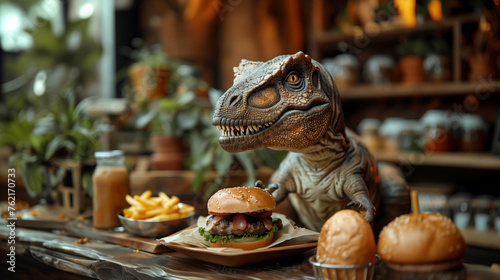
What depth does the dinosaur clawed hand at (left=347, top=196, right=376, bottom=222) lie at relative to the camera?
117 centimetres

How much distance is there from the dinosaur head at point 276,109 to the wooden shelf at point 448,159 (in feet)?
6.64

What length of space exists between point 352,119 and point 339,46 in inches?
24.5

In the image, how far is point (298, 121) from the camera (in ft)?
3.78

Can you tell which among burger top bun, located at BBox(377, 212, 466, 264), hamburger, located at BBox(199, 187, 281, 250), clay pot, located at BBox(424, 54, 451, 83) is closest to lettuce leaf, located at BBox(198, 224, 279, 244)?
hamburger, located at BBox(199, 187, 281, 250)

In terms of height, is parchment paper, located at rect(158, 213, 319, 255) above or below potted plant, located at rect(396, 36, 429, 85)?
below

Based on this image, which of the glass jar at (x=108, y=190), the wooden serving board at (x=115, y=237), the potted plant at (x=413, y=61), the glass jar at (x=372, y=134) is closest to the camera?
the wooden serving board at (x=115, y=237)

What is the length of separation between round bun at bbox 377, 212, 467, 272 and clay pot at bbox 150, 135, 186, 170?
2052 millimetres

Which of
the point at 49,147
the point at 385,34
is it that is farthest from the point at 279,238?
the point at 385,34

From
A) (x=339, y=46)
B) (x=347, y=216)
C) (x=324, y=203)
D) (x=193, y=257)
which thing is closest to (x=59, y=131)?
(x=193, y=257)

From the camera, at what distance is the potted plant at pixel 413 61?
3.17m

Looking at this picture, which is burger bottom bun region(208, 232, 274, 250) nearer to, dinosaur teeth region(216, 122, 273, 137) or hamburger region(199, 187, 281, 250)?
hamburger region(199, 187, 281, 250)

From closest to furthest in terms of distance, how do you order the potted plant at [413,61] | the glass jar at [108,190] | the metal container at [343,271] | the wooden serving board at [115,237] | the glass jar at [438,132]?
the metal container at [343,271], the wooden serving board at [115,237], the glass jar at [108,190], the glass jar at [438,132], the potted plant at [413,61]

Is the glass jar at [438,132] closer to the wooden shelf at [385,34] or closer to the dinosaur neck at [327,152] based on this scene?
the wooden shelf at [385,34]

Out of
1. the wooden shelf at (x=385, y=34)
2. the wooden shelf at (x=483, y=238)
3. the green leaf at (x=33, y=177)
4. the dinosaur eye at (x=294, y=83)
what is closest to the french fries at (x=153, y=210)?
the dinosaur eye at (x=294, y=83)
